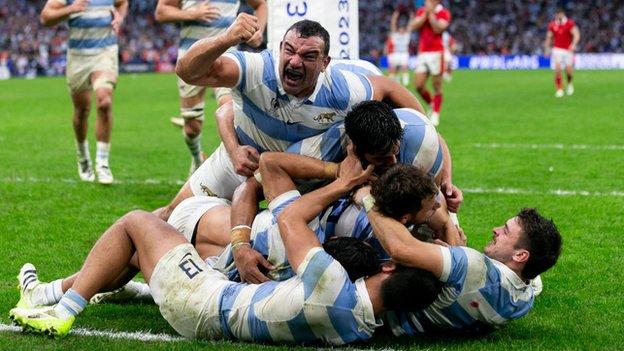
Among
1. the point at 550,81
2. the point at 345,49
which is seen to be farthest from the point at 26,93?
the point at 345,49

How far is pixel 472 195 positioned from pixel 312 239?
5.48m

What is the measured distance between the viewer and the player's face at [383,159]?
5.24 metres

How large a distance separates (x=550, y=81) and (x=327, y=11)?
2684cm

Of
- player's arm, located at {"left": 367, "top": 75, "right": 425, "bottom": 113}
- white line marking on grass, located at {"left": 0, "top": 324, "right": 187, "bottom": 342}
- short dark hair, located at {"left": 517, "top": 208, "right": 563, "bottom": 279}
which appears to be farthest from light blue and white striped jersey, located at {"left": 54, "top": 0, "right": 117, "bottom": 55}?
short dark hair, located at {"left": 517, "top": 208, "right": 563, "bottom": 279}

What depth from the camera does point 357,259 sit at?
495cm

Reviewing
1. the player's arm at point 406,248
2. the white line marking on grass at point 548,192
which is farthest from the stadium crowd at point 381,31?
the player's arm at point 406,248

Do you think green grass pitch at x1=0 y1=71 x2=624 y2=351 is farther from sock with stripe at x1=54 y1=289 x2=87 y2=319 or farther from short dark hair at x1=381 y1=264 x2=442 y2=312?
short dark hair at x1=381 y1=264 x2=442 y2=312

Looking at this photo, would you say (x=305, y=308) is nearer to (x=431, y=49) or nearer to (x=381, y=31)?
(x=431, y=49)

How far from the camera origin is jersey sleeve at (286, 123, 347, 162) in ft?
19.1

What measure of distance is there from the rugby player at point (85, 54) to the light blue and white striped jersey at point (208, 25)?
1.02 m

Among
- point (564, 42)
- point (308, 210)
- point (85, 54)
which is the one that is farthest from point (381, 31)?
point (308, 210)

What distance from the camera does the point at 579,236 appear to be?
8.00 metres

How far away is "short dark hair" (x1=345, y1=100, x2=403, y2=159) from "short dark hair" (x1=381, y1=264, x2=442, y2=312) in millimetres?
686

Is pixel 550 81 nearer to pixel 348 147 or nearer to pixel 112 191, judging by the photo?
pixel 112 191
